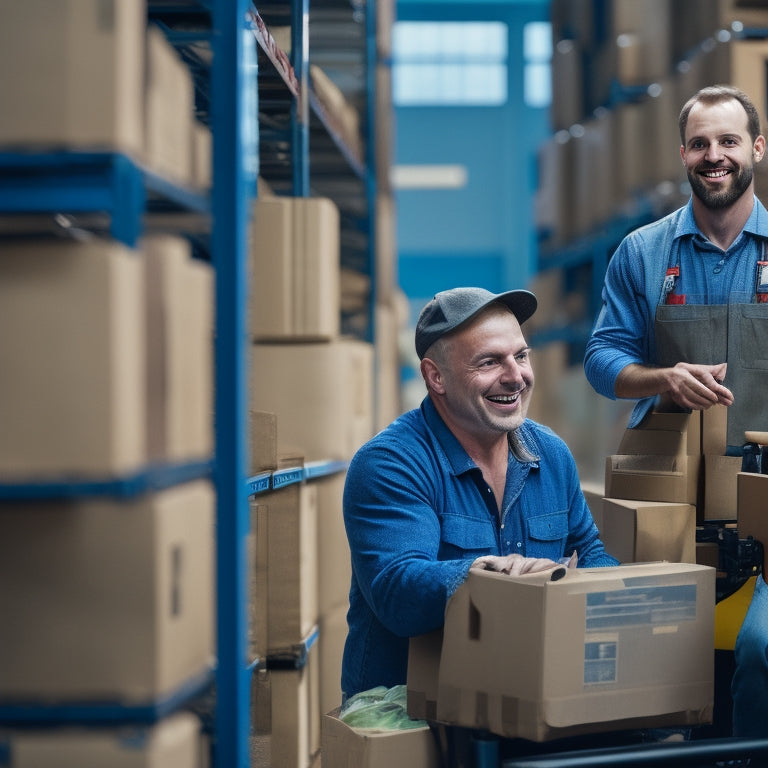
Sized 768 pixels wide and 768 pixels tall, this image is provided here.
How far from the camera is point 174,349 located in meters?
2.01

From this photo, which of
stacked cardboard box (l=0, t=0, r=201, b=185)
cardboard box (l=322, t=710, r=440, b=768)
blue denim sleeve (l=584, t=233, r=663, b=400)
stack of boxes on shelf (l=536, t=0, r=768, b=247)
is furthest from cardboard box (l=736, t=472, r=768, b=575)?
stack of boxes on shelf (l=536, t=0, r=768, b=247)

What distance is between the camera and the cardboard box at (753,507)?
2.87m

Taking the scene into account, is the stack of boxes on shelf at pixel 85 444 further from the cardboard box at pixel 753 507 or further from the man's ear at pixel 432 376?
the cardboard box at pixel 753 507

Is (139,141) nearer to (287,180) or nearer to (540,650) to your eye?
(540,650)

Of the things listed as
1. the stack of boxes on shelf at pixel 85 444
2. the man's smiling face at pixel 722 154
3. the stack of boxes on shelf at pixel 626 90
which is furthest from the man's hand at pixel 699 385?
the stack of boxes on shelf at pixel 626 90

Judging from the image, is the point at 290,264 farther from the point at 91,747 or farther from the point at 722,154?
the point at 91,747

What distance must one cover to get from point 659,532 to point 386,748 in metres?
1.03

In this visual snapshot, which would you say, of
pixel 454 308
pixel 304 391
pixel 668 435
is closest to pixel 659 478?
pixel 668 435

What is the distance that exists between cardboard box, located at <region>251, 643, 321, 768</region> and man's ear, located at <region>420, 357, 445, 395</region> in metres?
1.32

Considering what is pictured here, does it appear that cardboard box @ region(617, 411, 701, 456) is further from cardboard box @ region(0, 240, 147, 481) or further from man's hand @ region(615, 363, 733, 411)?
cardboard box @ region(0, 240, 147, 481)

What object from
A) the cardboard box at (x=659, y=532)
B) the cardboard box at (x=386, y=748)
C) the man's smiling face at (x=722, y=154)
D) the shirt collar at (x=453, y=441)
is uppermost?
the man's smiling face at (x=722, y=154)

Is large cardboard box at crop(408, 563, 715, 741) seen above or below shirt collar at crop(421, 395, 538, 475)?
below

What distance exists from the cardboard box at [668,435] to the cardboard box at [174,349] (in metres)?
1.64

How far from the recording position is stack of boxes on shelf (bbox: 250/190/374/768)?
388cm
